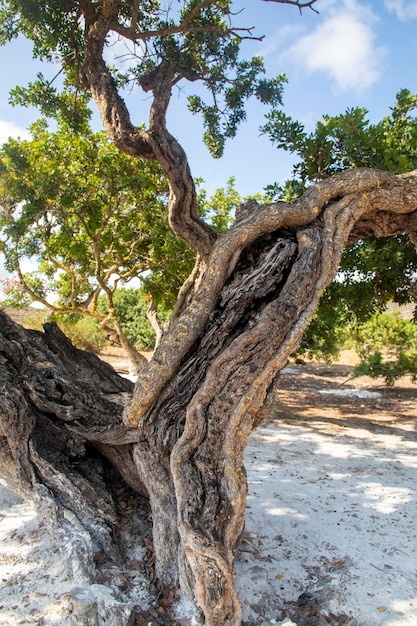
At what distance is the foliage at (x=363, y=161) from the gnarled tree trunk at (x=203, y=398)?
5.00ft

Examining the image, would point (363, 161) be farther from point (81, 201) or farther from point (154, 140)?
point (81, 201)

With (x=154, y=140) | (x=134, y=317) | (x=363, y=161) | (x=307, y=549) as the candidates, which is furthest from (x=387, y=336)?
(x=307, y=549)

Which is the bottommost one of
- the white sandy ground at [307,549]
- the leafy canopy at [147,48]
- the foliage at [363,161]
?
the white sandy ground at [307,549]

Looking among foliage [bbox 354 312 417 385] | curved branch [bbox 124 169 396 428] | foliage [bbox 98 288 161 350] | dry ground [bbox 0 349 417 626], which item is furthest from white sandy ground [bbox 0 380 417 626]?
foliage [bbox 98 288 161 350]

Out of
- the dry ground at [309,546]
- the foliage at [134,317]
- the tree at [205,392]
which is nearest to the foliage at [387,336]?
the dry ground at [309,546]

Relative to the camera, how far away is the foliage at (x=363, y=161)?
5.00m

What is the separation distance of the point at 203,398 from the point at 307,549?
1.59 meters

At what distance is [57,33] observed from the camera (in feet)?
19.0

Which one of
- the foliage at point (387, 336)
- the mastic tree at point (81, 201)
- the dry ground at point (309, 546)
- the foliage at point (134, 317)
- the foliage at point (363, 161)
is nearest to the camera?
the dry ground at point (309, 546)

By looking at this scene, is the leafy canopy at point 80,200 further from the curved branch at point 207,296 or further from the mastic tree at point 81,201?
the curved branch at point 207,296

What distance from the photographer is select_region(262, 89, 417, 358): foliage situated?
5000 millimetres

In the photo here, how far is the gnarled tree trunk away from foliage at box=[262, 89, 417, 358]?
1524 millimetres

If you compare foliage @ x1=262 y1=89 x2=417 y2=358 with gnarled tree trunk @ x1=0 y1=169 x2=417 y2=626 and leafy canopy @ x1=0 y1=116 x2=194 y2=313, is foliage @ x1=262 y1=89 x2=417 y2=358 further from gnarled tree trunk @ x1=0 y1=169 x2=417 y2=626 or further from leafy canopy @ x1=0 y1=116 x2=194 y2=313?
leafy canopy @ x1=0 y1=116 x2=194 y2=313

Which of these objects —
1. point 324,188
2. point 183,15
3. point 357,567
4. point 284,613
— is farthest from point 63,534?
point 183,15
